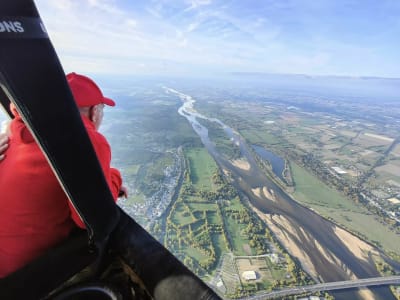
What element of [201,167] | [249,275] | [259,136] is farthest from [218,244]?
[259,136]

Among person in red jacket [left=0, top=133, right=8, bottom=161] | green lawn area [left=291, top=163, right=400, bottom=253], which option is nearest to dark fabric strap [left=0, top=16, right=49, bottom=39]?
person in red jacket [left=0, top=133, right=8, bottom=161]

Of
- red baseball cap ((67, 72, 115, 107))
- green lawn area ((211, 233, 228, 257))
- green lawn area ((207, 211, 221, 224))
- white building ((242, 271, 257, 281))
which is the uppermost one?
red baseball cap ((67, 72, 115, 107))

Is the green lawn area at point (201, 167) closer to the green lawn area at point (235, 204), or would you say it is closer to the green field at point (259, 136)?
the green lawn area at point (235, 204)

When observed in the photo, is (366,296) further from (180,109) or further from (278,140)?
(180,109)

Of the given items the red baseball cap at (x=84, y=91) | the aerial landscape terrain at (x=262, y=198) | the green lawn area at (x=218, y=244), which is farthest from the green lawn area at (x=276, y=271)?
the red baseball cap at (x=84, y=91)

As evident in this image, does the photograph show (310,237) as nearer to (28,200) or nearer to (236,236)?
(236,236)

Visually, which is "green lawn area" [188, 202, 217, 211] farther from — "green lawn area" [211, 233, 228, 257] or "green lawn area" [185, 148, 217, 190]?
"green lawn area" [211, 233, 228, 257]

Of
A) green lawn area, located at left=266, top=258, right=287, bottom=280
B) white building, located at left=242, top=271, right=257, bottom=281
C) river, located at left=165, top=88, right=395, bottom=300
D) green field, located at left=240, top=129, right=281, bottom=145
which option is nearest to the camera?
white building, located at left=242, top=271, right=257, bottom=281
